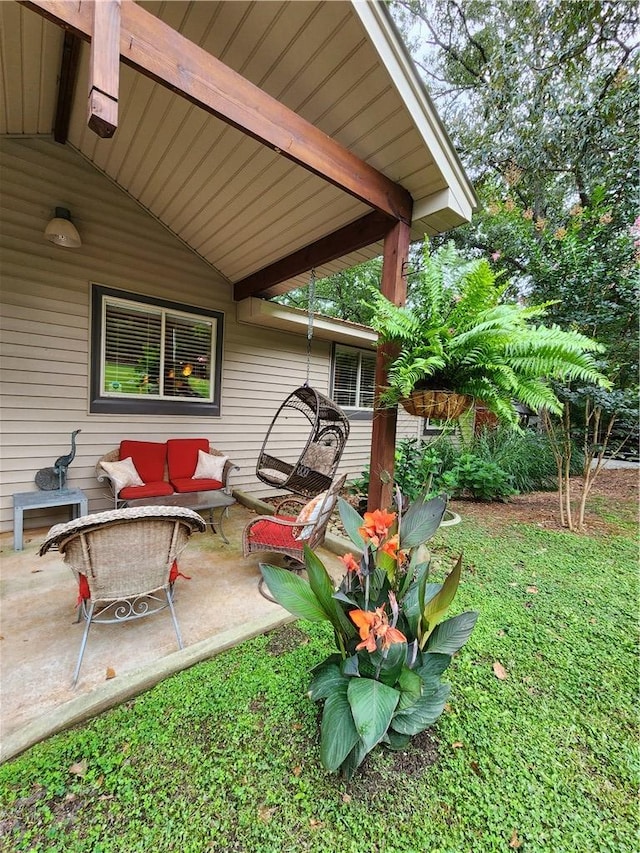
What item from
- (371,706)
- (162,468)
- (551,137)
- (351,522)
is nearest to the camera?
(371,706)

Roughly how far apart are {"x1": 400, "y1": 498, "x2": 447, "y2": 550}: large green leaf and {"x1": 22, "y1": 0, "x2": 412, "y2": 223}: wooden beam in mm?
2127

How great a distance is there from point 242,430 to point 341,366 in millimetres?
2454

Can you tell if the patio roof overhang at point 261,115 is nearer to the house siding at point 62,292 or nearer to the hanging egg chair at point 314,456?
the house siding at point 62,292

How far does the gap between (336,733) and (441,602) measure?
2.01ft

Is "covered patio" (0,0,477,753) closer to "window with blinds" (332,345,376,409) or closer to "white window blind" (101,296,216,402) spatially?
"white window blind" (101,296,216,402)

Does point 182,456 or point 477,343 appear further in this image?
point 182,456

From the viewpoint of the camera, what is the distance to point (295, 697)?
5.74ft

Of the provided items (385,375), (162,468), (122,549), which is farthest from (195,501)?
(385,375)

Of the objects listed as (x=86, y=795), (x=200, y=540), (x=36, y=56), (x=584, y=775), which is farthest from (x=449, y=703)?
(x=36, y=56)

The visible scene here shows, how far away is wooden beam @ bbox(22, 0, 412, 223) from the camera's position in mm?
1594

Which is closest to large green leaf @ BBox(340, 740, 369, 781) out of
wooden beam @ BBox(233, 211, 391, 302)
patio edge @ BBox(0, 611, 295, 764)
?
patio edge @ BBox(0, 611, 295, 764)

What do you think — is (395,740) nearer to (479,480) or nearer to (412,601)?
(412,601)

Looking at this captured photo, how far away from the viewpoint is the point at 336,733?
132 centimetres

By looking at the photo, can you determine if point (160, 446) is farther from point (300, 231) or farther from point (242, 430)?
point (300, 231)
